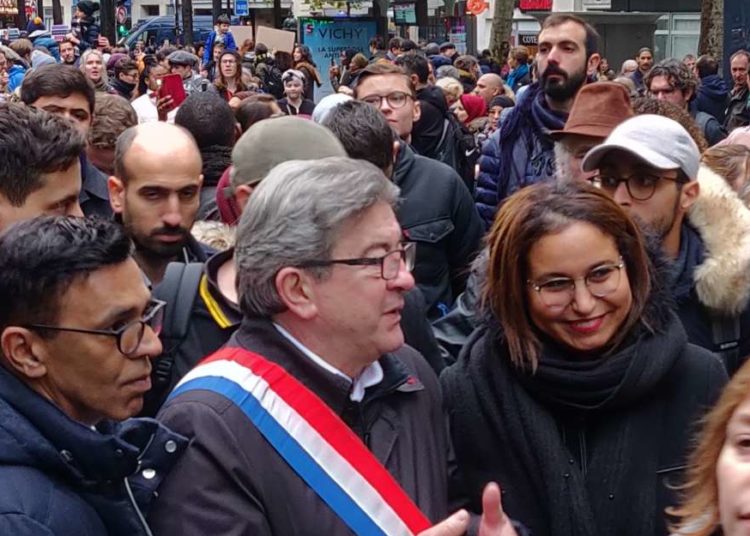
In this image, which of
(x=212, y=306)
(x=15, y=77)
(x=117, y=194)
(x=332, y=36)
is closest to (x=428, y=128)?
(x=117, y=194)

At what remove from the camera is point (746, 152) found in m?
4.86

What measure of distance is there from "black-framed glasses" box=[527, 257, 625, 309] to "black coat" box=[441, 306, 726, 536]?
0.12 m

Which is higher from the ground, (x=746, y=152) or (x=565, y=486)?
(x=746, y=152)

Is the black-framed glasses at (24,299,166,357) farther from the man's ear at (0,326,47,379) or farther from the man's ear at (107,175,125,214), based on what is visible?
the man's ear at (107,175,125,214)

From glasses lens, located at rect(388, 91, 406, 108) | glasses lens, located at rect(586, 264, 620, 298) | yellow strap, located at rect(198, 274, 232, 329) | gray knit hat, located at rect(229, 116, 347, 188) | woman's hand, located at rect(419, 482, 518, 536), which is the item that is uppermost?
gray knit hat, located at rect(229, 116, 347, 188)

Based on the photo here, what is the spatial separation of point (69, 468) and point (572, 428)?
1.21 metres

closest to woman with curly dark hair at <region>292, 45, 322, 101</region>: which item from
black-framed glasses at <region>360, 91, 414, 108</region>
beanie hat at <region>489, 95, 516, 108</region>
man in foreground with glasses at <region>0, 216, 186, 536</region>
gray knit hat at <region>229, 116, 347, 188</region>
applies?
beanie hat at <region>489, 95, 516, 108</region>

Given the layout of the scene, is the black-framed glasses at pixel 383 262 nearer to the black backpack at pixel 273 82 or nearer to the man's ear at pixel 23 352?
the man's ear at pixel 23 352

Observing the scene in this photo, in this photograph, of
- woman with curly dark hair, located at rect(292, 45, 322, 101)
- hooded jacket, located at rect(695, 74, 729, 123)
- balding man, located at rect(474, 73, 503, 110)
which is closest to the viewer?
hooded jacket, located at rect(695, 74, 729, 123)

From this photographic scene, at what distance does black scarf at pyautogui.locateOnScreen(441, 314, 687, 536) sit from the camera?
2.74m

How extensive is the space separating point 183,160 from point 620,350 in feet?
6.04

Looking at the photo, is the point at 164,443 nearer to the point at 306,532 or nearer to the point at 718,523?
the point at 306,532

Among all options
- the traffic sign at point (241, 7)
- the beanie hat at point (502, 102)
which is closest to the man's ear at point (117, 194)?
the beanie hat at point (502, 102)

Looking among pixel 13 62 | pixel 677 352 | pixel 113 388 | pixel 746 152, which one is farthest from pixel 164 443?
pixel 13 62
